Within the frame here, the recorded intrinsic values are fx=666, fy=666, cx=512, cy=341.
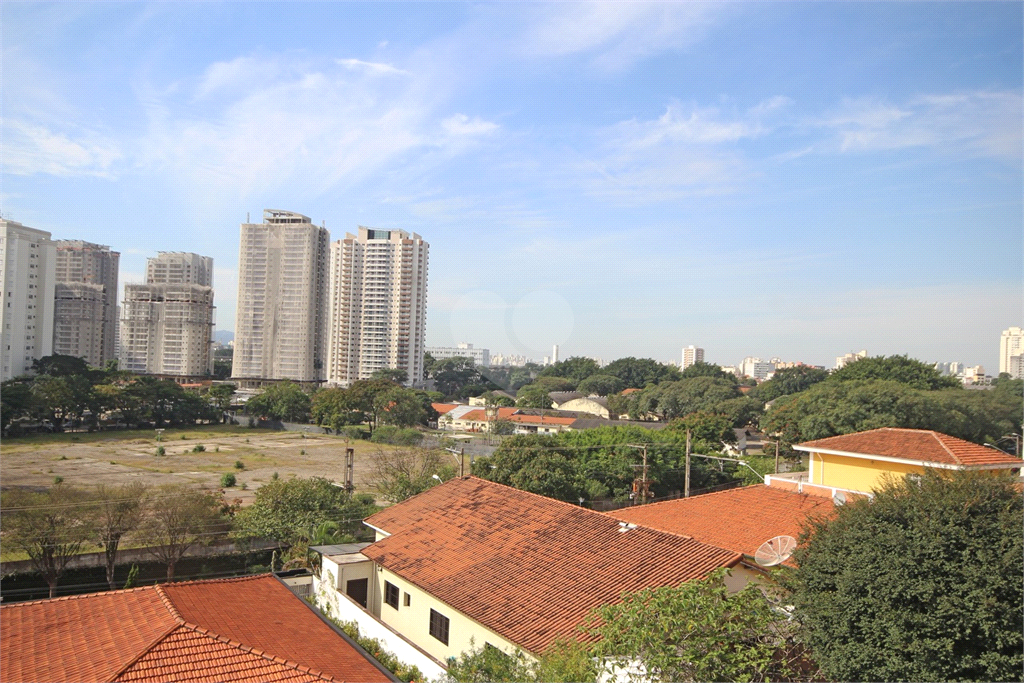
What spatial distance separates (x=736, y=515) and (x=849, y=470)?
4.64 ft

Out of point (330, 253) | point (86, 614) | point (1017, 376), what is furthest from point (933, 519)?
point (330, 253)

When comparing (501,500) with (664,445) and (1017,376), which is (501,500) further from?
(1017,376)

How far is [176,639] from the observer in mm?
4113

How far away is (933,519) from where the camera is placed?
3.67 m

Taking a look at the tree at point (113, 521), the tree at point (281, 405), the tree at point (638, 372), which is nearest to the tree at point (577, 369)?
the tree at point (638, 372)

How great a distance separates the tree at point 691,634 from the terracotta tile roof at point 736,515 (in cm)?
330

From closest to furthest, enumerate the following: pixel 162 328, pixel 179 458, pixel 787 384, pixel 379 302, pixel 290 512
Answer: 1. pixel 290 512
2. pixel 179 458
3. pixel 787 384
4. pixel 379 302
5. pixel 162 328

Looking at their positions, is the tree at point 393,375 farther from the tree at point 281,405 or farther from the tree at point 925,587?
the tree at point 925,587

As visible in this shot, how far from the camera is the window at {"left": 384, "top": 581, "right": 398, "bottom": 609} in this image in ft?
22.0

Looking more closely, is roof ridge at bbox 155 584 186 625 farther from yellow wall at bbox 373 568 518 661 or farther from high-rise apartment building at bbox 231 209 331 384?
high-rise apartment building at bbox 231 209 331 384

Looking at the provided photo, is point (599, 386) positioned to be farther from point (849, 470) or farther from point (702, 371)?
point (849, 470)

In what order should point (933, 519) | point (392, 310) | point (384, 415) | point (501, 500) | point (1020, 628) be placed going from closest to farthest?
1. point (1020, 628)
2. point (933, 519)
3. point (501, 500)
4. point (384, 415)
5. point (392, 310)

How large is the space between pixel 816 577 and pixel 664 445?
11606 millimetres

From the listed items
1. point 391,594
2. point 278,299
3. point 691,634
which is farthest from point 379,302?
point 691,634
